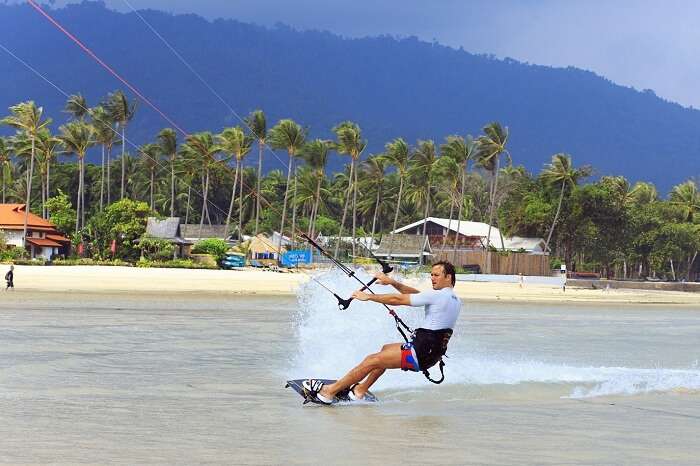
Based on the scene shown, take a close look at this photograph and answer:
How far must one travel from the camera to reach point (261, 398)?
1165 centimetres

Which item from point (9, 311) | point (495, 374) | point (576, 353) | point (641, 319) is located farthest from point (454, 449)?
point (641, 319)

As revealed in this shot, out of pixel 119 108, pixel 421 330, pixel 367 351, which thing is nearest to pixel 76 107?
pixel 119 108

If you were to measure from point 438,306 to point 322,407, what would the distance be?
171 centimetres

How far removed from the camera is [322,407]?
35.1 feet

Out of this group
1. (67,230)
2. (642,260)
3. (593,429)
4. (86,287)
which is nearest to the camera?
(593,429)

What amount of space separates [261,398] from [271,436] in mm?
2907

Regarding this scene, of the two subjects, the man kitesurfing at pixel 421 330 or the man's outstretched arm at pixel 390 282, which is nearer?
the man's outstretched arm at pixel 390 282

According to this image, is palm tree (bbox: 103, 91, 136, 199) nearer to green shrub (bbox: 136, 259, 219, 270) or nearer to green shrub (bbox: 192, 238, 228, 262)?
green shrub (bbox: 192, 238, 228, 262)

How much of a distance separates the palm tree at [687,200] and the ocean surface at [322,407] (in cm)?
8742

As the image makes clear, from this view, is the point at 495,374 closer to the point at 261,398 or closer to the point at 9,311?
the point at 261,398

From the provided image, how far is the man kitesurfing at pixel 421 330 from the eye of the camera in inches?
398

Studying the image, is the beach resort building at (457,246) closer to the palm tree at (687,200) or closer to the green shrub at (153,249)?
the palm tree at (687,200)

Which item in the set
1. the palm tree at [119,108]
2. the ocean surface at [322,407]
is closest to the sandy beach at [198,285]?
the ocean surface at [322,407]

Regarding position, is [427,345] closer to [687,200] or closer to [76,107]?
[76,107]
